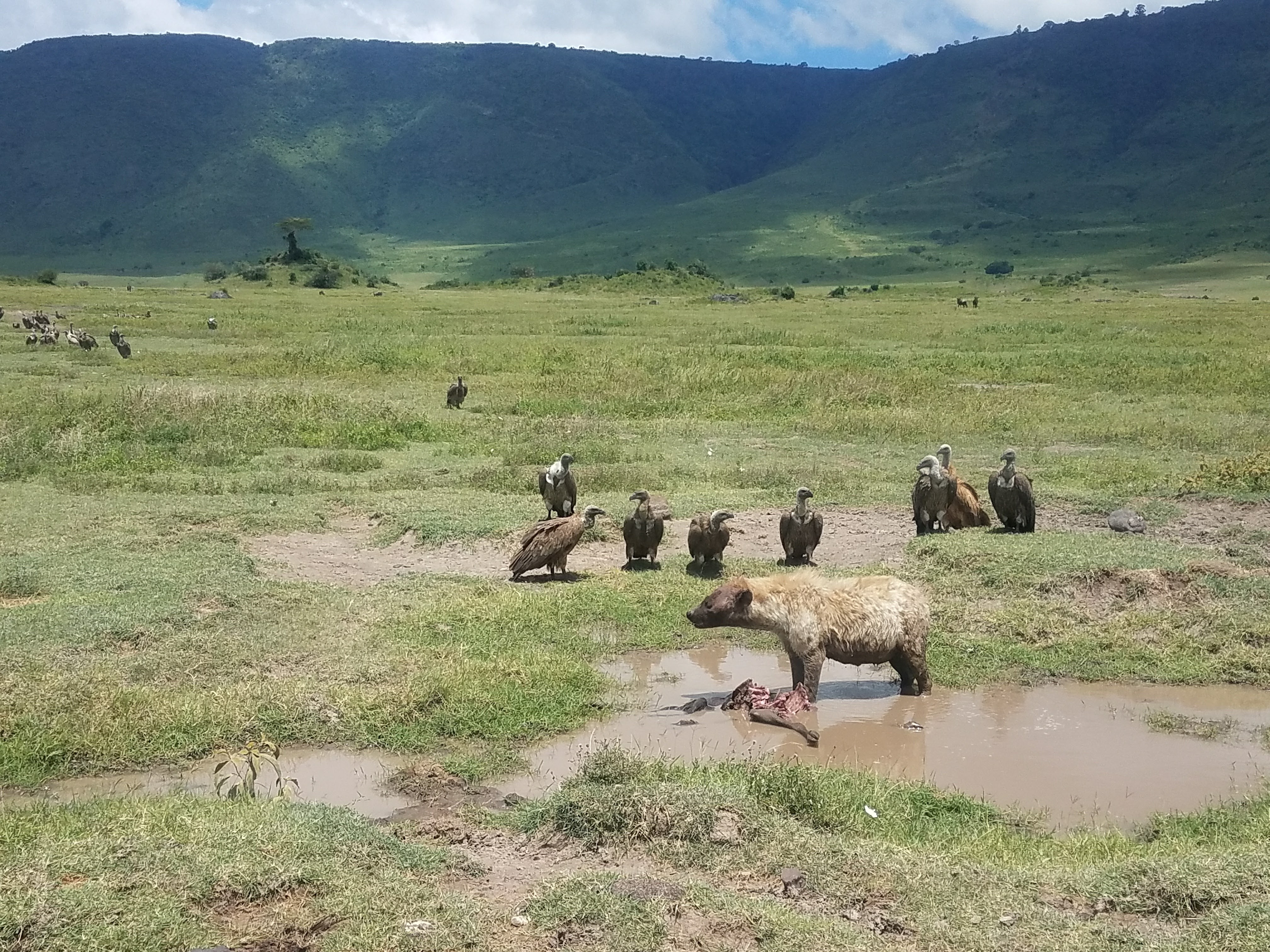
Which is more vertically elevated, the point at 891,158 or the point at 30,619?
the point at 891,158

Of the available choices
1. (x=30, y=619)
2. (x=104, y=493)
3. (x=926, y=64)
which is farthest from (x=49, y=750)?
(x=926, y=64)

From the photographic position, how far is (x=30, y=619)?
1007 cm

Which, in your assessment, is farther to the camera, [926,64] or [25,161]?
[926,64]

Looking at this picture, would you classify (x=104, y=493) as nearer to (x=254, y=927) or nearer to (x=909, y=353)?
(x=254, y=927)

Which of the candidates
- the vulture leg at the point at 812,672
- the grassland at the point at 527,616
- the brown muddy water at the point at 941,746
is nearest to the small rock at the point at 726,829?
the grassland at the point at 527,616

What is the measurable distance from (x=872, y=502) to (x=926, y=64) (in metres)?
172

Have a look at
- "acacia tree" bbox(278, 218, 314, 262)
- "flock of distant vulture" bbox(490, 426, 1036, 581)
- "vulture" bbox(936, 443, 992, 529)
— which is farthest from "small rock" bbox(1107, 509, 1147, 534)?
"acacia tree" bbox(278, 218, 314, 262)

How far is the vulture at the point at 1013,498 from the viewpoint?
13922 mm

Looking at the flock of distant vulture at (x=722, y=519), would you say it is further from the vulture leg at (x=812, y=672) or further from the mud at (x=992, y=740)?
the vulture leg at (x=812, y=672)

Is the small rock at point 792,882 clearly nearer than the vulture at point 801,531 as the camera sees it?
Yes

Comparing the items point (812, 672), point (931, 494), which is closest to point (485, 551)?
point (931, 494)

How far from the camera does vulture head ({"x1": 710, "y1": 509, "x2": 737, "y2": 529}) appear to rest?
40.2ft

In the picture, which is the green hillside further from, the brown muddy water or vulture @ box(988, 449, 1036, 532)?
the brown muddy water

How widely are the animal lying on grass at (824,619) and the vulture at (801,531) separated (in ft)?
10.7
